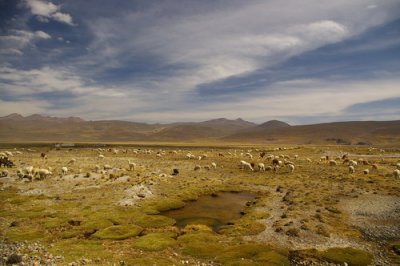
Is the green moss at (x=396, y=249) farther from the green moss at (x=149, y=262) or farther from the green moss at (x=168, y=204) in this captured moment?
the green moss at (x=168, y=204)

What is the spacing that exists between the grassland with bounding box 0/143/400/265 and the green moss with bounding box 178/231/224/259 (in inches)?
2.3

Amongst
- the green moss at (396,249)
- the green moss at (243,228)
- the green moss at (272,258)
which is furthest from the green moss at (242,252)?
the green moss at (396,249)

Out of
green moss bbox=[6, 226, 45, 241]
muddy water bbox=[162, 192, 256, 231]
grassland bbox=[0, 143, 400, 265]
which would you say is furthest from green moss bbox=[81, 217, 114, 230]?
muddy water bbox=[162, 192, 256, 231]

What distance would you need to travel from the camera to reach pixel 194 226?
74.6 ft

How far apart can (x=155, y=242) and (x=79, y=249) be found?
14.5 ft

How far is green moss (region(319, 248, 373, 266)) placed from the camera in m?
16.8

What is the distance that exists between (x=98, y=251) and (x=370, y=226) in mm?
18876

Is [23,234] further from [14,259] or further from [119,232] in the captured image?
[119,232]

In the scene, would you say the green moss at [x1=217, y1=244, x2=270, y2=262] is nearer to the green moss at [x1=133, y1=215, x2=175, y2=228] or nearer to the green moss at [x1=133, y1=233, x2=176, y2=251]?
the green moss at [x1=133, y1=233, x2=176, y2=251]

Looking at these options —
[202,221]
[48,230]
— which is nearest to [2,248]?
[48,230]

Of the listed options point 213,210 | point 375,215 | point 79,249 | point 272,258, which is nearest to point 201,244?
point 272,258

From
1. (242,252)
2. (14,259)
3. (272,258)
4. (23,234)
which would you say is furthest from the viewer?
(23,234)

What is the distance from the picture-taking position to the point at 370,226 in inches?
892

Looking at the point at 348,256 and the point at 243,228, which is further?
the point at 243,228
